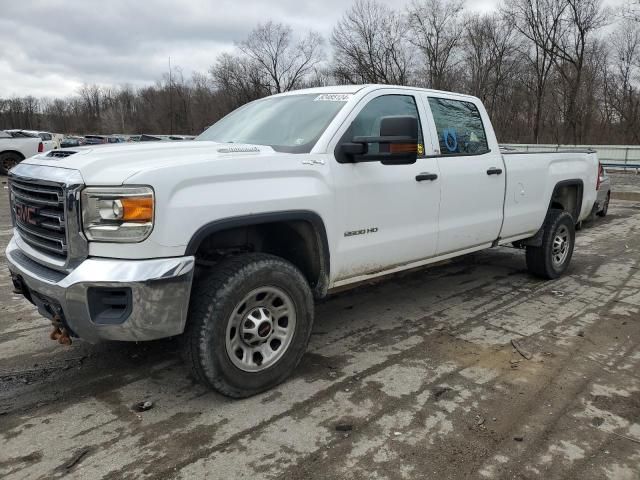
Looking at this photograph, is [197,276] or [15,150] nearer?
[197,276]

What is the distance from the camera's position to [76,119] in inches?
3969

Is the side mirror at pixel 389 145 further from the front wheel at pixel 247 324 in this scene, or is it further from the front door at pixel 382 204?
the front wheel at pixel 247 324

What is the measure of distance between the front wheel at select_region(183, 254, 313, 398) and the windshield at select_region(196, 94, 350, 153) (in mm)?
948

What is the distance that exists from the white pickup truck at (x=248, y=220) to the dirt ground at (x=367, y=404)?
1.38ft

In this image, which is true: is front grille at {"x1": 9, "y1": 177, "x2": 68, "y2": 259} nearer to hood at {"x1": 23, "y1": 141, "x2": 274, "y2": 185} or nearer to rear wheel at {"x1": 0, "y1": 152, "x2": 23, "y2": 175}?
hood at {"x1": 23, "y1": 141, "x2": 274, "y2": 185}

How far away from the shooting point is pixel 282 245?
3.73 meters

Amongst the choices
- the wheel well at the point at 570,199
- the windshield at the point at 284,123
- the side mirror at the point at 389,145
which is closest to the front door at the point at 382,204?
the side mirror at the point at 389,145

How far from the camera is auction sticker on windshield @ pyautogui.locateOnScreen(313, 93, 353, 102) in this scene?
3934 mm

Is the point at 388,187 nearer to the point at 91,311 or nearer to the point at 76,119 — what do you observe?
the point at 91,311

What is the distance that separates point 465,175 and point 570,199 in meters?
2.66

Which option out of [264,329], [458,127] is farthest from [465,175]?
[264,329]

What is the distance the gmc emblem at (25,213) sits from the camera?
10.4 feet

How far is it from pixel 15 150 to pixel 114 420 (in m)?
19.7

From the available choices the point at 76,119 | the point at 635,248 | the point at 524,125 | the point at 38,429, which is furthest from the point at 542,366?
the point at 76,119
